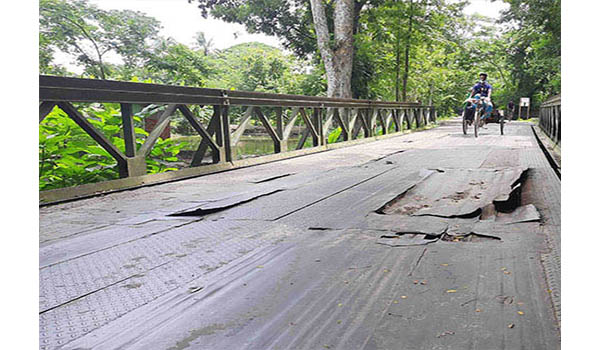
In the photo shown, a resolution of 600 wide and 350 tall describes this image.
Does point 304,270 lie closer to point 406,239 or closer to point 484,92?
point 406,239

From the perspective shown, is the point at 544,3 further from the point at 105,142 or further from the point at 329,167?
the point at 105,142

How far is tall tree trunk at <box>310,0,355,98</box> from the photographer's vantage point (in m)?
12.6

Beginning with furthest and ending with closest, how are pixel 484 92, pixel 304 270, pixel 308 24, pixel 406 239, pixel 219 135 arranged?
pixel 308 24
pixel 484 92
pixel 219 135
pixel 406 239
pixel 304 270

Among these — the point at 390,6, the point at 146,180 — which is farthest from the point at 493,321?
the point at 390,6

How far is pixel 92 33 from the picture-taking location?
52.9 feet

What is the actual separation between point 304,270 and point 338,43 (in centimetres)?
1167

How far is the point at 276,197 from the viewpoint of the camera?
324 centimetres

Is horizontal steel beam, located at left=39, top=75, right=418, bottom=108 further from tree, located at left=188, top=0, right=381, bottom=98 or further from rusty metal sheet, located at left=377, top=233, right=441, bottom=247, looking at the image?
tree, located at left=188, top=0, right=381, bottom=98

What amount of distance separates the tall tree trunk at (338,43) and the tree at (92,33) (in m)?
6.88

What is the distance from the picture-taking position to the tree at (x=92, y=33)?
14898 mm

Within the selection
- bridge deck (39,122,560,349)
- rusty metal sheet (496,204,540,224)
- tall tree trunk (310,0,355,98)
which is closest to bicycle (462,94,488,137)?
tall tree trunk (310,0,355,98)

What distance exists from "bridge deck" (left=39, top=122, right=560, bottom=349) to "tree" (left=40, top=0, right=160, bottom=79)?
14.3m

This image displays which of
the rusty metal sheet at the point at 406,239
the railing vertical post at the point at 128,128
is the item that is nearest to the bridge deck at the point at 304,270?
the rusty metal sheet at the point at 406,239

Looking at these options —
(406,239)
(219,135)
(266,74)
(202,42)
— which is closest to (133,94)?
(219,135)
